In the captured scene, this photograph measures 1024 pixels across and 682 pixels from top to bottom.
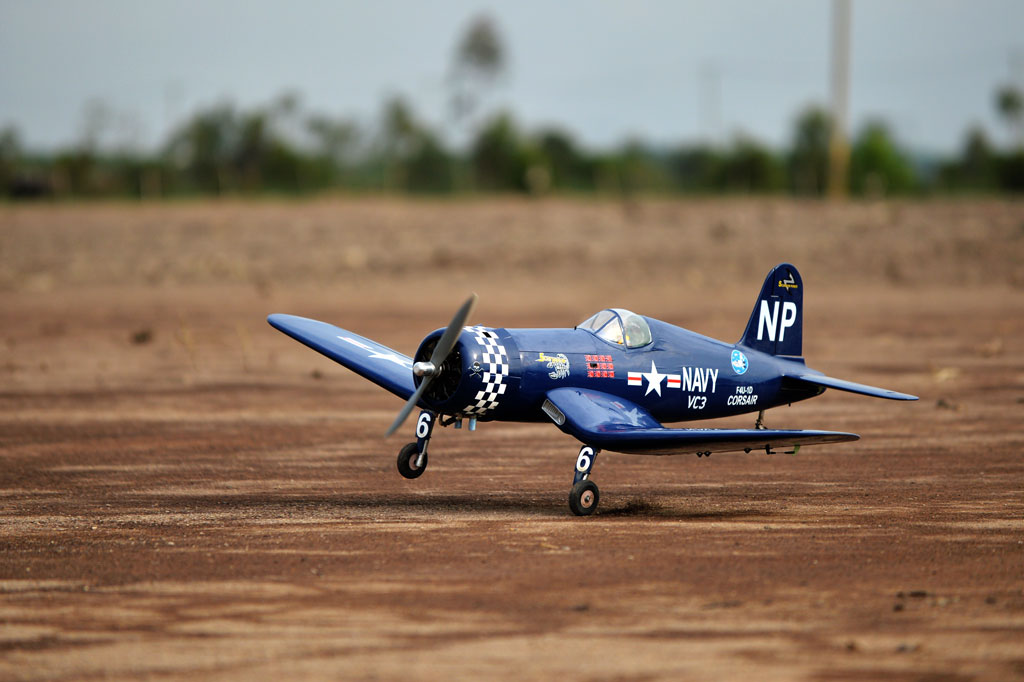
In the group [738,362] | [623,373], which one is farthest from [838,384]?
[623,373]

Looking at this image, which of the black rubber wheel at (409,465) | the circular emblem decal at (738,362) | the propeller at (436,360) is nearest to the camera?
the propeller at (436,360)

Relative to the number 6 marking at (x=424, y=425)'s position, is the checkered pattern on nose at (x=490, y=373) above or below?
above

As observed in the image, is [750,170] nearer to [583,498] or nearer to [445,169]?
[445,169]

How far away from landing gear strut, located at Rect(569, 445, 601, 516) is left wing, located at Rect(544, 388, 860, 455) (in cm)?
15

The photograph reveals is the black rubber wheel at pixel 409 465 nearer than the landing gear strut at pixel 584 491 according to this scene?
No

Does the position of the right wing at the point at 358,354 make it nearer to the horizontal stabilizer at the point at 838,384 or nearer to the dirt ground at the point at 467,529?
the dirt ground at the point at 467,529

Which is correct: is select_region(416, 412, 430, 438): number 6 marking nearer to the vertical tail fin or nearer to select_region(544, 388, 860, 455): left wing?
select_region(544, 388, 860, 455): left wing

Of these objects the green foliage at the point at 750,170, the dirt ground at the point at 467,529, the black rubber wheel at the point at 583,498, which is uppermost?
the green foliage at the point at 750,170

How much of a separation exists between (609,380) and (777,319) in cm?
277

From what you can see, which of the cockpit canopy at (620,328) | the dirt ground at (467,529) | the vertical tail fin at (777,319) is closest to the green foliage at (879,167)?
the dirt ground at (467,529)

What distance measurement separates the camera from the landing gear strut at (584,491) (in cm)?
1240

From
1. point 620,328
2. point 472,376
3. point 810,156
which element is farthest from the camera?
point 810,156

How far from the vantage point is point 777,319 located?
14922 mm

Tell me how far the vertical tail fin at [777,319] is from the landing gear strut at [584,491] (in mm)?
3213
